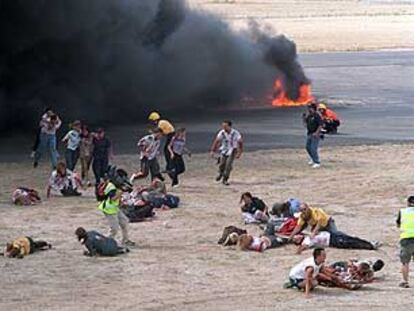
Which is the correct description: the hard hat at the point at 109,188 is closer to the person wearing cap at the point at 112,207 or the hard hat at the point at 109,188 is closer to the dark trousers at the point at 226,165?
the person wearing cap at the point at 112,207

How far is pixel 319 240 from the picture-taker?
18.4m

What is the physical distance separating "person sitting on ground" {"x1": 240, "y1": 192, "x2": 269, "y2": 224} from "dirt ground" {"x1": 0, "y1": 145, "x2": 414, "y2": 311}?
421 mm

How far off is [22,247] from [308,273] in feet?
16.7

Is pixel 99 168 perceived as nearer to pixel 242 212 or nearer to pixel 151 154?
pixel 151 154

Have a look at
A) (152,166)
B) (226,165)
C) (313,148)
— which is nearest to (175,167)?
(152,166)

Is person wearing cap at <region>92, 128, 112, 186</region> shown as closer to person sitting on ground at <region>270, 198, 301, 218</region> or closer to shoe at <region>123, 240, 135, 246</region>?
Result: shoe at <region>123, 240, 135, 246</region>

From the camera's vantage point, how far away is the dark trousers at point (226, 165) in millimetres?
24656

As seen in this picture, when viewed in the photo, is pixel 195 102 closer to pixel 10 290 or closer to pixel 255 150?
pixel 255 150

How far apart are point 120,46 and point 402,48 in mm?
35638

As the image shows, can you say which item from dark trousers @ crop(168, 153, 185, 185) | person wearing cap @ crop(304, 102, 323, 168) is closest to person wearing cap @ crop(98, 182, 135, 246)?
dark trousers @ crop(168, 153, 185, 185)

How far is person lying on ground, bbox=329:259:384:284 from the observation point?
629 inches

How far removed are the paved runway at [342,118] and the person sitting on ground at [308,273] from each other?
47.4 ft

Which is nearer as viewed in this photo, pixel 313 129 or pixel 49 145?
pixel 313 129

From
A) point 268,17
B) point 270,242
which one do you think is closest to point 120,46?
point 270,242
